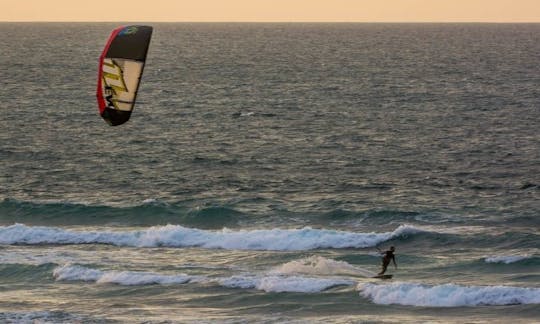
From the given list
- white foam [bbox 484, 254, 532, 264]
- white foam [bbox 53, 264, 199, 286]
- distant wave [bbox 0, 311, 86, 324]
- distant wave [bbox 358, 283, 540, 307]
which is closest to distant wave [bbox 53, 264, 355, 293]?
white foam [bbox 53, 264, 199, 286]

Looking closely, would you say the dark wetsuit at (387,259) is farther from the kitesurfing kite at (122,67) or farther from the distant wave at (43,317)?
the kitesurfing kite at (122,67)

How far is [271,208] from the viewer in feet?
149

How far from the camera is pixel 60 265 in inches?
1419

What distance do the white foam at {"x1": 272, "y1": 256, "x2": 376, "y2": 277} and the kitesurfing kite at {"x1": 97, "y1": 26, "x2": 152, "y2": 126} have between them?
9.60 meters

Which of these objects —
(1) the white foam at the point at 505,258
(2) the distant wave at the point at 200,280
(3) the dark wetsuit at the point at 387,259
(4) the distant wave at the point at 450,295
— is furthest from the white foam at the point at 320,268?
(1) the white foam at the point at 505,258

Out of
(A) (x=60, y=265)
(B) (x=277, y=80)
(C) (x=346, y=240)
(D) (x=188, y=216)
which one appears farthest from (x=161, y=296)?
(B) (x=277, y=80)

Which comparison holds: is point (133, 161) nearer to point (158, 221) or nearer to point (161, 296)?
point (158, 221)

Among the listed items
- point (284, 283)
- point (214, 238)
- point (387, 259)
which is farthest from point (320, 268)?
point (214, 238)

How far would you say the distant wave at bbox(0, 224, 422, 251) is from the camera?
39750 mm

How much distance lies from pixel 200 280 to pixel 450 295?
24.2 ft

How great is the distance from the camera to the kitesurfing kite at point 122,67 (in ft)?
89.6

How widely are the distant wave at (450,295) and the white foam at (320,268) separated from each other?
3.17m

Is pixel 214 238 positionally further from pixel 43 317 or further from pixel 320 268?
pixel 43 317

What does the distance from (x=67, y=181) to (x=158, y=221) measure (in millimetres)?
8749
